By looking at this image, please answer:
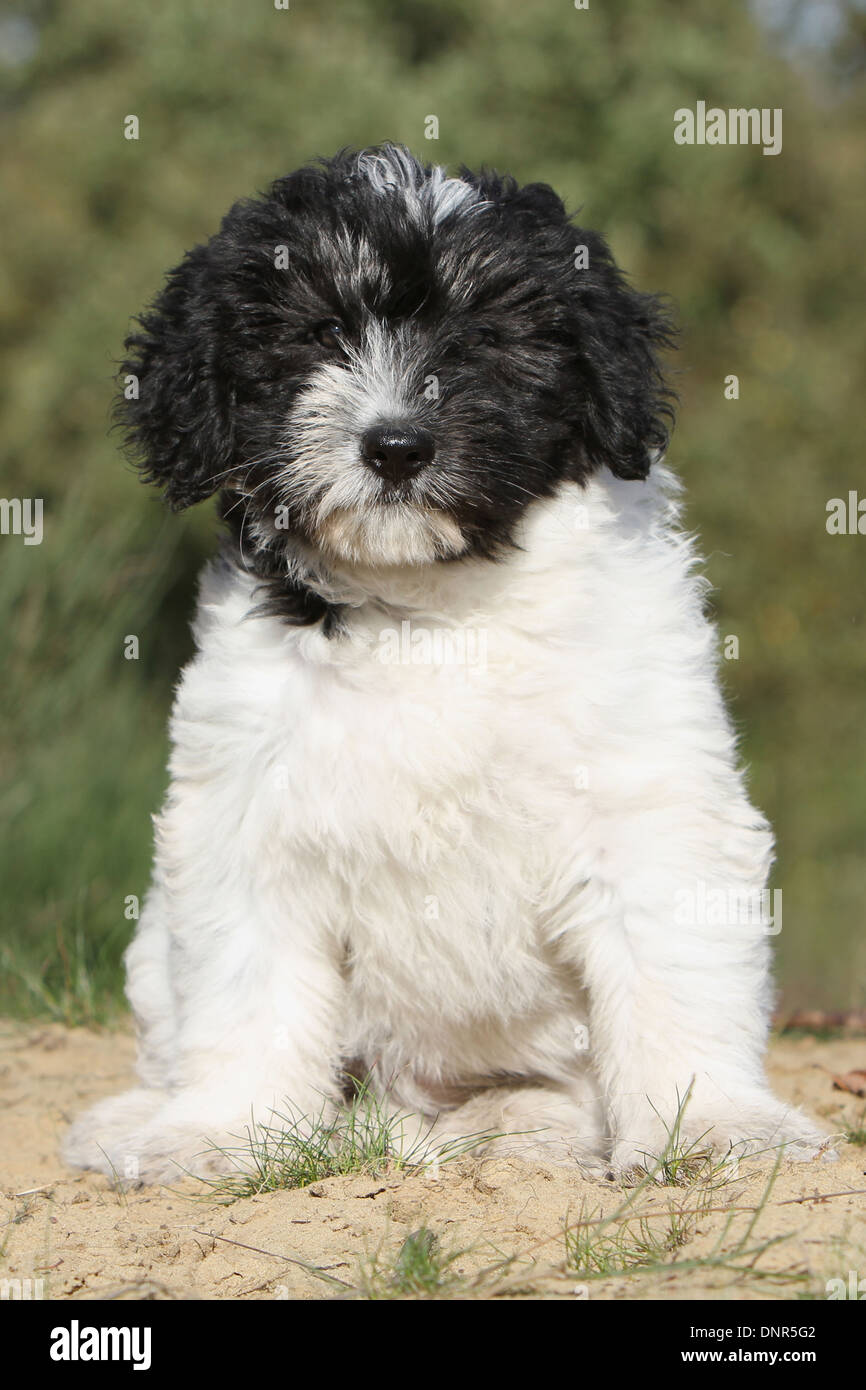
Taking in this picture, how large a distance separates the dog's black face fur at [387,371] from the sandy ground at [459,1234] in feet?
5.08

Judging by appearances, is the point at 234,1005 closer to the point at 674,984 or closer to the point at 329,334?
the point at 674,984

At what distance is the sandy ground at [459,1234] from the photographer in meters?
2.77

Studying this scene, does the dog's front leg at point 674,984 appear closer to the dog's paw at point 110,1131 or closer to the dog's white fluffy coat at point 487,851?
the dog's white fluffy coat at point 487,851

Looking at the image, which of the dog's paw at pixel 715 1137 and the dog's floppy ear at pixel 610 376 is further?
the dog's floppy ear at pixel 610 376

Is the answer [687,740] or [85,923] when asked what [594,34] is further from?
[687,740]

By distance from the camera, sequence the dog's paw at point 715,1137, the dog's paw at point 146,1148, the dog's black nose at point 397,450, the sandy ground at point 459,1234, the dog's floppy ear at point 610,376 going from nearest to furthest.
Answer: the sandy ground at point 459,1234 → the dog's paw at point 715,1137 → the dog's black nose at point 397,450 → the dog's paw at point 146,1148 → the dog's floppy ear at point 610,376

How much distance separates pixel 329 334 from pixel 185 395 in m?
0.46

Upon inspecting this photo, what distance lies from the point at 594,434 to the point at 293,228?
0.99m

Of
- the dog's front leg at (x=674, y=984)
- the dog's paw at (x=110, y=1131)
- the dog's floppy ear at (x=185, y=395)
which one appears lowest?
the dog's paw at (x=110, y=1131)

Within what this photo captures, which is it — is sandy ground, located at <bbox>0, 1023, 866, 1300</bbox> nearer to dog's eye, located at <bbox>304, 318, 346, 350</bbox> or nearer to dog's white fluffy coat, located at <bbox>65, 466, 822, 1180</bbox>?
dog's white fluffy coat, located at <bbox>65, 466, 822, 1180</bbox>

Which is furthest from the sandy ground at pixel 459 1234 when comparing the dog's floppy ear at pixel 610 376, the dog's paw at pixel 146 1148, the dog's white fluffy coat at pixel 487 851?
the dog's floppy ear at pixel 610 376

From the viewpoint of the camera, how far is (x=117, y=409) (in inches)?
176

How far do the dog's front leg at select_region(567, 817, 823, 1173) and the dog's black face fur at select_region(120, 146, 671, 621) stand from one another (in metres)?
0.94

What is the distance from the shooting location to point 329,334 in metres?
3.99
